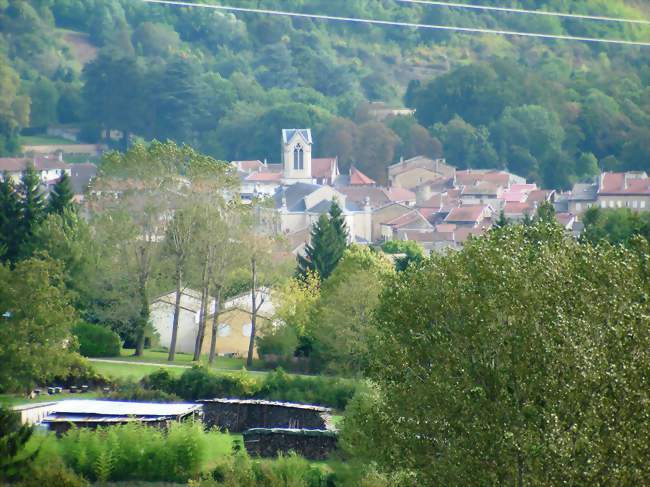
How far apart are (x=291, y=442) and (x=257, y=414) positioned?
292 centimetres

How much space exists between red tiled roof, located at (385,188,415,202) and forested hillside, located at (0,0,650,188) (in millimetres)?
9508

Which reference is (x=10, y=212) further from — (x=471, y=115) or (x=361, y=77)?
(x=361, y=77)

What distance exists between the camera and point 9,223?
5053 cm

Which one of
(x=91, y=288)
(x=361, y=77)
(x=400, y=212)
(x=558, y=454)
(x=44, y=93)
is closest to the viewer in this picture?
(x=558, y=454)

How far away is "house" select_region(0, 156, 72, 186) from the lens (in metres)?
102

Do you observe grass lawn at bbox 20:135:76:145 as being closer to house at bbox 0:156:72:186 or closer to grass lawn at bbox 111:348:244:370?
house at bbox 0:156:72:186

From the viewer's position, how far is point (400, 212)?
99.3 m

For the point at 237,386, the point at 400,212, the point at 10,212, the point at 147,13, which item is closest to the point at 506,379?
the point at 237,386

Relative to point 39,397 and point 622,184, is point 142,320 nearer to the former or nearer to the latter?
point 39,397

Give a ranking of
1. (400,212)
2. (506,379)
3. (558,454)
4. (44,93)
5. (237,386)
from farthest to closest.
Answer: (44,93)
(400,212)
(237,386)
(506,379)
(558,454)

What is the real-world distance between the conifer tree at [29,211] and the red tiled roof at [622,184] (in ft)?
162

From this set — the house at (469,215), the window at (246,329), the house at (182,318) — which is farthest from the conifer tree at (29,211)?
the house at (469,215)

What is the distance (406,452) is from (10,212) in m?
29.3

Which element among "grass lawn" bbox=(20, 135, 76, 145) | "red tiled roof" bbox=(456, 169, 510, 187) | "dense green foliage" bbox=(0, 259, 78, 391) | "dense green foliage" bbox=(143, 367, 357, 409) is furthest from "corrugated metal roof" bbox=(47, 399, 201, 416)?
"grass lawn" bbox=(20, 135, 76, 145)
